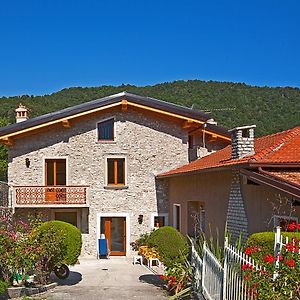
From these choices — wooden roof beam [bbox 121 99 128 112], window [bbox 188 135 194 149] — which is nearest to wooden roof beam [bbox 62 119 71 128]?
wooden roof beam [bbox 121 99 128 112]

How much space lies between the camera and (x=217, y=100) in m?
41.9

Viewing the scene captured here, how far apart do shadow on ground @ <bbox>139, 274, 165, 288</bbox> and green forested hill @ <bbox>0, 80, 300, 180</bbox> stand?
2129cm

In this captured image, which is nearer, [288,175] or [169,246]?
[288,175]

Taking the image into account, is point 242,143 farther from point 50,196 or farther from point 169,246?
point 50,196

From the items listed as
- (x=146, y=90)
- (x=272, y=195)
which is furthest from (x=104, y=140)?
(x=146, y=90)

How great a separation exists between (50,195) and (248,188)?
1179 centimetres

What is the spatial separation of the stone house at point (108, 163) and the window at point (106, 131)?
45 millimetres

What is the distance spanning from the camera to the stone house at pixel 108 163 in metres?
22.6

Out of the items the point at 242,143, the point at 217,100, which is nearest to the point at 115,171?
the point at 242,143

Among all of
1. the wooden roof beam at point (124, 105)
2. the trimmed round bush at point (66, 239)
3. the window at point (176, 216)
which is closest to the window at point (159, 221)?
the window at point (176, 216)

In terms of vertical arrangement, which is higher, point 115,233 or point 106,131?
point 106,131

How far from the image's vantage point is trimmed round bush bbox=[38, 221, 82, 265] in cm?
1412

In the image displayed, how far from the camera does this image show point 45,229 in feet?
46.4

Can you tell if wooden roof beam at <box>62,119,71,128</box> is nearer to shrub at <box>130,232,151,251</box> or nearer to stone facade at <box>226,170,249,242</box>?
shrub at <box>130,232,151,251</box>
